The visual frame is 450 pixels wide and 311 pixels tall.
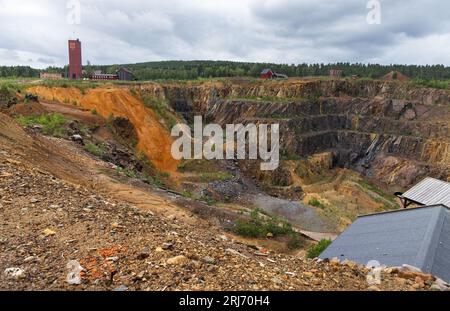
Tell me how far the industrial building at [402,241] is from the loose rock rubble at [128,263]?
1.50 m

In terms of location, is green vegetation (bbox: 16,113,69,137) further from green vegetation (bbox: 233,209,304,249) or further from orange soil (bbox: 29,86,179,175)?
green vegetation (bbox: 233,209,304,249)

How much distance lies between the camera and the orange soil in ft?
96.0

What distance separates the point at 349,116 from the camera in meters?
42.4

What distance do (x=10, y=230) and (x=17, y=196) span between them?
1.61 m

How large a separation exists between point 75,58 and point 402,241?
176 ft

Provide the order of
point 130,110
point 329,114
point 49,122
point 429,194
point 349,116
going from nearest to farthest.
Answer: point 429,194 → point 49,122 → point 130,110 → point 349,116 → point 329,114

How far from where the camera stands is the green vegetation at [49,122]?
19297 mm

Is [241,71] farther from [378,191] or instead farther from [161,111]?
[378,191]

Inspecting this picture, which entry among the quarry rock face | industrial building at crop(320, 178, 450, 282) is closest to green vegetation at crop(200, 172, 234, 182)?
the quarry rock face

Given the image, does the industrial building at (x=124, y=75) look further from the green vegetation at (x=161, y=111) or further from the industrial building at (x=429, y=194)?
the industrial building at (x=429, y=194)

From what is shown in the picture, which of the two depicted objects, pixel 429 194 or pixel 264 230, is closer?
pixel 429 194

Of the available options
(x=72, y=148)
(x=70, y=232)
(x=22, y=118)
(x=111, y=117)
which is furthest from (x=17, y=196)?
(x=111, y=117)

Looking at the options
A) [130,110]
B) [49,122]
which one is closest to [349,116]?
[130,110]

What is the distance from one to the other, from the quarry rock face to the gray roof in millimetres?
22705
